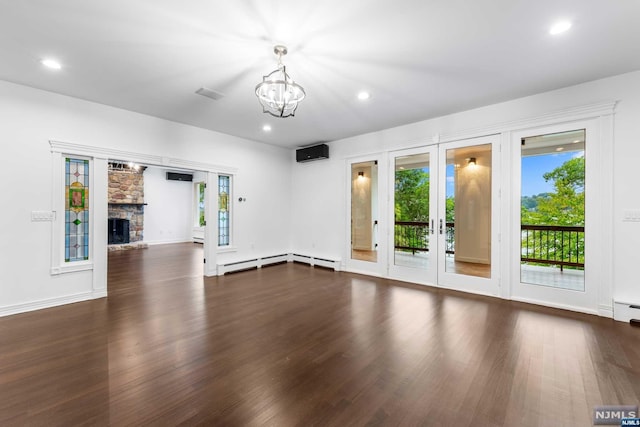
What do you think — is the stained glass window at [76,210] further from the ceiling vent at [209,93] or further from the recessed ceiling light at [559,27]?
the recessed ceiling light at [559,27]

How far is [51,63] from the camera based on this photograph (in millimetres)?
3043

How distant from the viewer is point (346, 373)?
7.29 feet

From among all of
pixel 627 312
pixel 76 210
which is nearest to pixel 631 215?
pixel 627 312

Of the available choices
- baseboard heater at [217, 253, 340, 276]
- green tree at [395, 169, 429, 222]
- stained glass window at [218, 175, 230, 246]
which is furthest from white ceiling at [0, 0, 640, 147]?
baseboard heater at [217, 253, 340, 276]

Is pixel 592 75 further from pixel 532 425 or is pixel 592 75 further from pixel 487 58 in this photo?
pixel 532 425

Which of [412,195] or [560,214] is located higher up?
[412,195]

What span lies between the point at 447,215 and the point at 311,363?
141 inches

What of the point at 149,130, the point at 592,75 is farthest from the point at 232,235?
the point at 592,75

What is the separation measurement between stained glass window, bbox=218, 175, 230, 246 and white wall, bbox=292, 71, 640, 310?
71.1 inches

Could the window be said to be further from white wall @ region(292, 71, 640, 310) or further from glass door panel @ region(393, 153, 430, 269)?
glass door panel @ region(393, 153, 430, 269)

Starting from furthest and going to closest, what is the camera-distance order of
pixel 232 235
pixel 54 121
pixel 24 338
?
pixel 232 235
pixel 54 121
pixel 24 338

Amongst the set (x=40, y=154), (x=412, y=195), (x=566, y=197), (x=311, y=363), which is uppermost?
(x=40, y=154)

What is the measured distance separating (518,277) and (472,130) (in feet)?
7.85

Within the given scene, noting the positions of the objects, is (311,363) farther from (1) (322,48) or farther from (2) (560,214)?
(2) (560,214)
